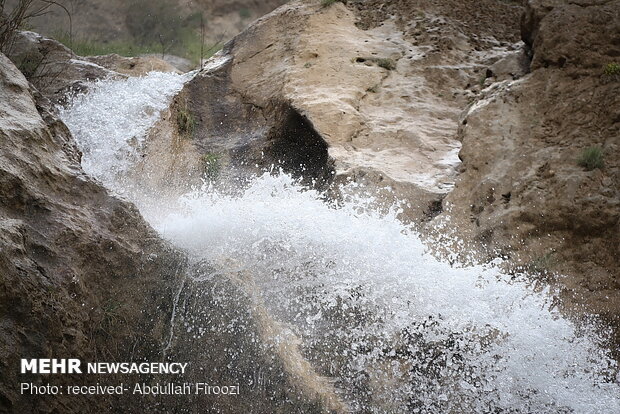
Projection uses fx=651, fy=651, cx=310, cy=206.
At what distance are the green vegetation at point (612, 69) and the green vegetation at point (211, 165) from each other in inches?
141

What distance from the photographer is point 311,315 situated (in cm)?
413

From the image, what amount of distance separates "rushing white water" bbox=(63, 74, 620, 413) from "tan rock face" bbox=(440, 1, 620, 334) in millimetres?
371

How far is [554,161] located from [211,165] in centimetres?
323

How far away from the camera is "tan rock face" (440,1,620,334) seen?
469 centimetres

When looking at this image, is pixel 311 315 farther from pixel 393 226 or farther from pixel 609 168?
pixel 609 168

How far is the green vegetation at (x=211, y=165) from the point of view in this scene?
21.1ft

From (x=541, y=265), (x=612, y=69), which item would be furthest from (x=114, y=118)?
(x=612, y=69)

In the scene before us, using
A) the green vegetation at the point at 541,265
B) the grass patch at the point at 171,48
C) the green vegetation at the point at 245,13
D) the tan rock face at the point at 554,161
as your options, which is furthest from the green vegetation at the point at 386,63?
the green vegetation at the point at 245,13

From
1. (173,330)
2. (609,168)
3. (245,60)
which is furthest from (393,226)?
(245,60)

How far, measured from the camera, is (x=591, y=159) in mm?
4871

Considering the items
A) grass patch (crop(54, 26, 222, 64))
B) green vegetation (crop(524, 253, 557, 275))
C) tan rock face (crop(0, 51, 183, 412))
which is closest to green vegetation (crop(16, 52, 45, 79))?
tan rock face (crop(0, 51, 183, 412))

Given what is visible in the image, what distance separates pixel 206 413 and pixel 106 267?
1.05 metres

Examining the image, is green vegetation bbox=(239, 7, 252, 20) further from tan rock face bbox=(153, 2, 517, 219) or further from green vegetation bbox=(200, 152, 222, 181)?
green vegetation bbox=(200, 152, 222, 181)

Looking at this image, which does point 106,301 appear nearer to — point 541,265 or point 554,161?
point 541,265
